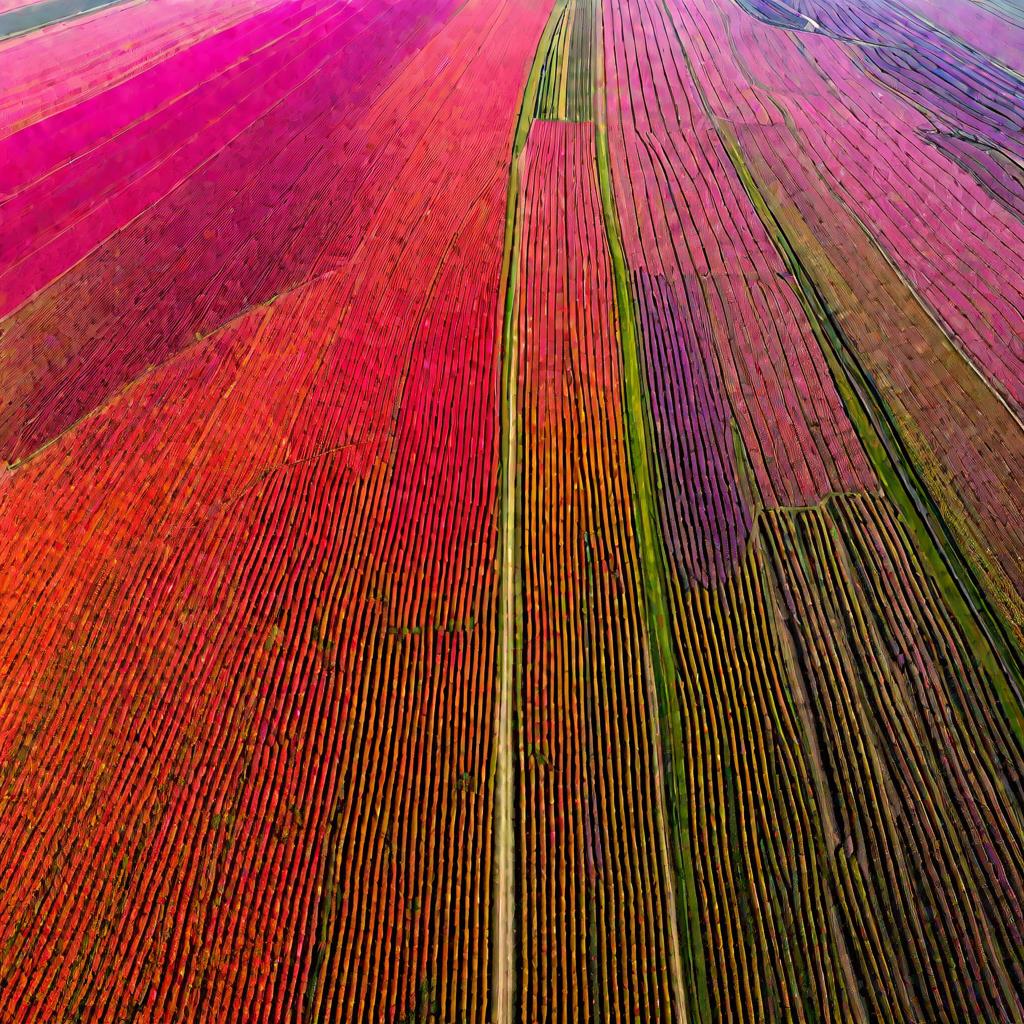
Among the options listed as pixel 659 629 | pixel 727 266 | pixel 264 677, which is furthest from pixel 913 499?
pixel 264 677

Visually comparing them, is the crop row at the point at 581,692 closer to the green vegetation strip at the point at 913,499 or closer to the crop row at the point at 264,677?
the crop row at the point at 264,677

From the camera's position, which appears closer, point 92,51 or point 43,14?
point 92,51

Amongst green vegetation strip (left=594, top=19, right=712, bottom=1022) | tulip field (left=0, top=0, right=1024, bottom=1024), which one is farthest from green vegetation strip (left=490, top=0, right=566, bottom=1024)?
green vegetation strip (left=594, top=19, right=712, bottom=1022)

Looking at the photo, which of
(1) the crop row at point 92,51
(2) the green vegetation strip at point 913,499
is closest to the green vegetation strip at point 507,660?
(2) the green vegetation strip at point 913,499

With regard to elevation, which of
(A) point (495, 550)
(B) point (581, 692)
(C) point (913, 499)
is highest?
(C) point (913, 499)

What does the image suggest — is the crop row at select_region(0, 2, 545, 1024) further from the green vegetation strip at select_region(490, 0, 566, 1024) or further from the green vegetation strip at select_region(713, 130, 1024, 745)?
the green vegetation strip at select_region(713, 130, 1024, 745)

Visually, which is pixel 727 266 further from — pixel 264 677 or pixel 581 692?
pixel 264 677

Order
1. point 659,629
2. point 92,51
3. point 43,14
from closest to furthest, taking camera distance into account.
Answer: point 659,629 → point 92,51 → point 43,14

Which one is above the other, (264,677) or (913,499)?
(913,499)
